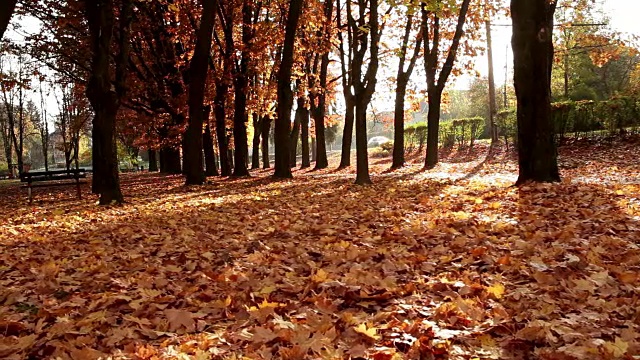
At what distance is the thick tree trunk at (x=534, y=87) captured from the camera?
8386mm

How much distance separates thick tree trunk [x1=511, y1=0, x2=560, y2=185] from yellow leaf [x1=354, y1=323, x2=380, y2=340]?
7250 mm

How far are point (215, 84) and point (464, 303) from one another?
18.0 meters

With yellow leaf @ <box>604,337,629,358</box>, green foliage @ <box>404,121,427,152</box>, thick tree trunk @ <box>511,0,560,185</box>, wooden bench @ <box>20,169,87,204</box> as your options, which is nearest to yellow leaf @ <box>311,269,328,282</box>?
yellow leaf @ <box>604,337,629,358</box>

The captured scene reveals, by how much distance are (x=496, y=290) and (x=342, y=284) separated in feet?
3.64

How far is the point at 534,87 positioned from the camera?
8.47m

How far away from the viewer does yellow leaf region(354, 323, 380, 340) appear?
8.25ft

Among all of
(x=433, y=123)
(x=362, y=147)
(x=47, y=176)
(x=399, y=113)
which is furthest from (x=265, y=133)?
(x=362, y=147)

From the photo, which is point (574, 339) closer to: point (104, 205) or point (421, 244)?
point (421, 244)

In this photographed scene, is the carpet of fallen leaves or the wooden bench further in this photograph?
the wooden bench

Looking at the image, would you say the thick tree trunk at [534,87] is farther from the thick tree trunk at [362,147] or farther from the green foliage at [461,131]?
the green foliage at [461,131]

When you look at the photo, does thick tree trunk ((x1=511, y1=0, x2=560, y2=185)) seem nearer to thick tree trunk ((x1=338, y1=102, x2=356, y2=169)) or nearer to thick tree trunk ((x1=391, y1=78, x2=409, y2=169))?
thick tree trunk ((x1=391, y1=78, x2=409, y2=169))

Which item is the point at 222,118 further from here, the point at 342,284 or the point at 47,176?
the point at 342,284

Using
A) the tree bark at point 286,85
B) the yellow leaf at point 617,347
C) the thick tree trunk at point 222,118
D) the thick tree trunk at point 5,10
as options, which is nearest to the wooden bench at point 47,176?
the tree bark at point 286,85

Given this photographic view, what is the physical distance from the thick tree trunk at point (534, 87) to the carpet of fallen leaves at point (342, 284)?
51.8 inches
